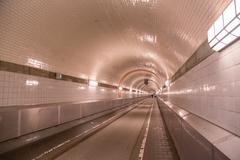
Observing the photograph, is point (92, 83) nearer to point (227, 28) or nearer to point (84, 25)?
point (84, 25)

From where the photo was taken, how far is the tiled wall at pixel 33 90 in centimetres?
630

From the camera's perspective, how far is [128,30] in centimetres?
1002

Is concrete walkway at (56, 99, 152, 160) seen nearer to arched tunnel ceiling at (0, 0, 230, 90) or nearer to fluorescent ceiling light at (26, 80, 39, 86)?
fluorescent ceiling light at (26, 80, 39, 86)

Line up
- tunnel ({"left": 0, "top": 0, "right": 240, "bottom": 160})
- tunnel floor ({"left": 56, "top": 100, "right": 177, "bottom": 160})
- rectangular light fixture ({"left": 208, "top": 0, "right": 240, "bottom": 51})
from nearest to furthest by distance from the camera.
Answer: rectangular light fixture ({"left": 208, "top": 0, "right": 240, "bottom": 51}) → tunnel ({"left": 0, "top": 0, "right": 240, "bottom": 160}) → tunnel floor ({"left": 56, "top": 100, "right": 177, "bottom": 160})

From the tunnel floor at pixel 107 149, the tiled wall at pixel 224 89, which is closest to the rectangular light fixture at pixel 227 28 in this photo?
the tiled wall at pixel 224 89

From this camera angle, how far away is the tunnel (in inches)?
127

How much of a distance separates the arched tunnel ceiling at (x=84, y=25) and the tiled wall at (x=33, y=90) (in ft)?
1.70

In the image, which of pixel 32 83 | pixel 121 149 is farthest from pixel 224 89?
pixel 32 83

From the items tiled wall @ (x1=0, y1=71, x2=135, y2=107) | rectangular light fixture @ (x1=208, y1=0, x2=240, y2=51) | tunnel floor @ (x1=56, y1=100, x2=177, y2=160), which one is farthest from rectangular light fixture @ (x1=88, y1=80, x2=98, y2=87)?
rectangular light fixture @ (x1=208, y1=0, x2=240, y2=51)

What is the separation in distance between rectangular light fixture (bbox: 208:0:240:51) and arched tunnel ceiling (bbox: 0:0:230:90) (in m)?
0.49

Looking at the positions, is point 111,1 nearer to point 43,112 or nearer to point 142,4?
point 142,4

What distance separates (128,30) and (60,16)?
360cm

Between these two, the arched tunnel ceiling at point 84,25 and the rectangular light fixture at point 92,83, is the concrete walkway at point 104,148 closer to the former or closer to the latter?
the arched tunnel ceiling at point 84,25

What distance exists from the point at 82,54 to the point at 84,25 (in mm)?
2837
